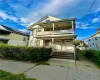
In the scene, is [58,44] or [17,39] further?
[17,39]

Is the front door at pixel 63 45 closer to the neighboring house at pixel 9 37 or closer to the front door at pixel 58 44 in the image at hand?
the front door at pixel 58 44

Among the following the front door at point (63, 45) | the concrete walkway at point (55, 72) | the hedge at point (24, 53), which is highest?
the front door at point (63, 45)

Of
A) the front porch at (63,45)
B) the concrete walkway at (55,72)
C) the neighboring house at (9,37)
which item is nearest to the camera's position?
the concrete walkway at (55,72)

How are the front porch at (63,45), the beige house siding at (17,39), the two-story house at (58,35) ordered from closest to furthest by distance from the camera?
1. the two-story house at (58,35)
2. the front porch at (63,45)
3. the beige house siding at (17,39)

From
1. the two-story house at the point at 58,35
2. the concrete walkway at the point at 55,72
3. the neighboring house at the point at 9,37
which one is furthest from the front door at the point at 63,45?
the neighboring house at the point at 9,37

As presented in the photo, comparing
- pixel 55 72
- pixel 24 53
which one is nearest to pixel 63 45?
pixel 24 53

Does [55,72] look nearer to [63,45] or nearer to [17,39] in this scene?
[63,45]

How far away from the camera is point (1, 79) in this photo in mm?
4305

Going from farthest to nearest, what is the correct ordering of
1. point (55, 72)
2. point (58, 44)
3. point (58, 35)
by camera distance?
point (58, 44) → point (58, 35) → point (55, 72)

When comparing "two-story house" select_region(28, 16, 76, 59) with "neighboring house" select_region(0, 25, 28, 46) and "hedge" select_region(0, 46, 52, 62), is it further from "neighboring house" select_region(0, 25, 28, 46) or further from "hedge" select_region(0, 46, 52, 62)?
"neighboring house" select_region(0, 25, 28, 46)

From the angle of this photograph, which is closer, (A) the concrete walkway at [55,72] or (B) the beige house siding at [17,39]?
(A) the concrete walkway at [55,72]

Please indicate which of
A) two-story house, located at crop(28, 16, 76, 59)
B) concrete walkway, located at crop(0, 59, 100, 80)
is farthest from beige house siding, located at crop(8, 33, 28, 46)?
concrete walkway, located at crop(0, 59, 100, 80)

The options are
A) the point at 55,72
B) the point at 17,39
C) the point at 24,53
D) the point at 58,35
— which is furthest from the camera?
the point at 17,39

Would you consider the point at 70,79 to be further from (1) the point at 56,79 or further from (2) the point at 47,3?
(2) the point at 47,3
